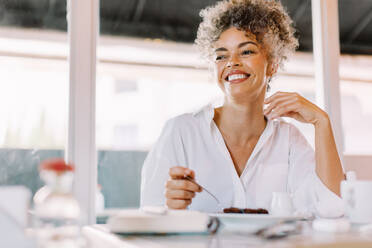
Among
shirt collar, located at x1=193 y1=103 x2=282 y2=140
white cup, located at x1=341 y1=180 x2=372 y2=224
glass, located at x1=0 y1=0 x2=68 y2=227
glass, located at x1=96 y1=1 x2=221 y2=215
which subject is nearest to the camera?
white cup, located at x1=341 y1=180 x2=372 y2=224

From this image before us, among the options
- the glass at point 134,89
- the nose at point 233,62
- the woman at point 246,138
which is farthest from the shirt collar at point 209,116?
the glass at point 134,89

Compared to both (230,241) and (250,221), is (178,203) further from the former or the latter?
(230,241)

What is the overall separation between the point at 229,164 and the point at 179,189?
61 cm

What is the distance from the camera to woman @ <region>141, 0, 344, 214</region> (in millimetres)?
1678

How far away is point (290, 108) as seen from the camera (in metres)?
1.73

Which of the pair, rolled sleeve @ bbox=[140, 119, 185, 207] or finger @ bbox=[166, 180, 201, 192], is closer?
finger @ bbox=[166, 180, 201, 192]

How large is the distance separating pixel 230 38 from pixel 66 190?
1.46 metres

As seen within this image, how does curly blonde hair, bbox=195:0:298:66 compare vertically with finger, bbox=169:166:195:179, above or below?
above

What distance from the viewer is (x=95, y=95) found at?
7.25 ft

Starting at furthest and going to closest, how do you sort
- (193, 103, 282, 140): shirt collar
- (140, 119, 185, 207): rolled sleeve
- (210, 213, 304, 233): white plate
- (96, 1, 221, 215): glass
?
(96, 1, 221, 215): glass → (193, 103, 282, 140): shirt collar → (140, 119, 185, 207): rolled sleeve → (210, 213, 304, 233): white plate

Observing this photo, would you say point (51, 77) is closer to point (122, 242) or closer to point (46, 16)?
point (46, 16)

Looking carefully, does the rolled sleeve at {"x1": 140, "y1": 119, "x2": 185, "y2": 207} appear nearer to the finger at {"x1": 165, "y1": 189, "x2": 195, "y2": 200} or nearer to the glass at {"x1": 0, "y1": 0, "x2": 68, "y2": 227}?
the finger at {"x1": 165, "y1": 189, "x2": 195, "y2": 200}

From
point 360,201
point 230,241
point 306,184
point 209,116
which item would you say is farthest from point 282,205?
point 209,116

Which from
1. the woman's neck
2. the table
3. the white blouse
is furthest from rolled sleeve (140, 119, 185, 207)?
the table
